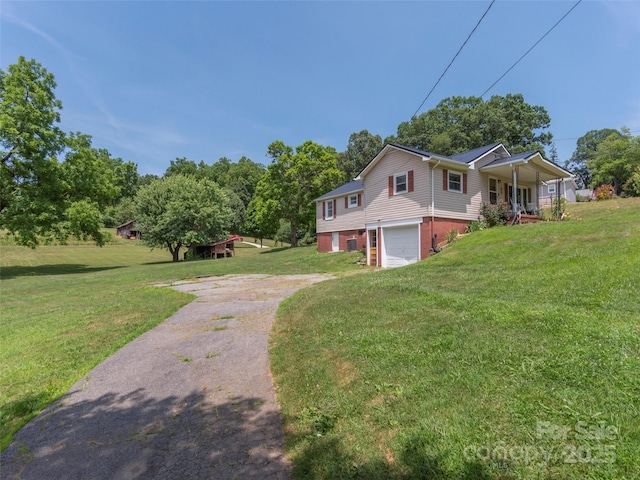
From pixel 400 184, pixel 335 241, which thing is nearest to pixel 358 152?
pixel 335 241

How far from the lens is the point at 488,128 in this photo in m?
48.8

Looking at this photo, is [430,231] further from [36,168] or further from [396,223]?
[36,168]

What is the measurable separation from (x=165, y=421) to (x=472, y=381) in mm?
2872

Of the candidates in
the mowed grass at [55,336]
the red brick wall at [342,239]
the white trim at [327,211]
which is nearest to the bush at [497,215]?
the red brick wall at [342,239]

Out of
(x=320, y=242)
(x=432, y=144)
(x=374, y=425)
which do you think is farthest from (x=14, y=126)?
(x=432, y=144)

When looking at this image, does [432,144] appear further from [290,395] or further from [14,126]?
[290,395]

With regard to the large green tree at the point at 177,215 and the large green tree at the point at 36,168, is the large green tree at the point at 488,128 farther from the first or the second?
the large green tree at the point at 36,168

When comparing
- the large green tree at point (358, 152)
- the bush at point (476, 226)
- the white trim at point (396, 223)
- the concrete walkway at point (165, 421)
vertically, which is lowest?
the concrete walkway at point (165, 421)

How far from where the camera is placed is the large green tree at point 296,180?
1251 inches

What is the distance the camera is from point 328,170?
31.9 m

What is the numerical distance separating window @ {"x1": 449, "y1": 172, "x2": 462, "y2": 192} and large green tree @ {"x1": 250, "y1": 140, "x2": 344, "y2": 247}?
17.2m

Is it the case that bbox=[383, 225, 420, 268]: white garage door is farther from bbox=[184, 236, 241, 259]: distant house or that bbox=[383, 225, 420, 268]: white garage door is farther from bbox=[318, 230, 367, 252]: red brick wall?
bbox=[184, 236, 241, 259]: distant house

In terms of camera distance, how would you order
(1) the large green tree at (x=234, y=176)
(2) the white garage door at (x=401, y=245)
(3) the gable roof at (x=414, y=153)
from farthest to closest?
(1) the large green tree at (x=234, y=176) → (2) the white garage door at (x=401, y=245) → (3) the gable roof at (x=414, y=153)

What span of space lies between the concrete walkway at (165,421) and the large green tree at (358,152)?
4846 centimetres
